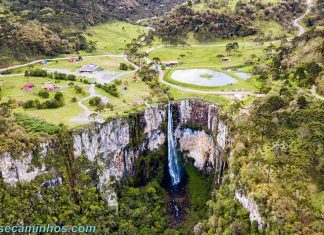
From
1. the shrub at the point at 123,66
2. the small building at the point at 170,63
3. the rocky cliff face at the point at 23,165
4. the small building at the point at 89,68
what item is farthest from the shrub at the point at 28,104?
the small building at the point at 170,63

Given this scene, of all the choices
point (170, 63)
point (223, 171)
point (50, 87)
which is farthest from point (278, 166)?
point (170, 63)

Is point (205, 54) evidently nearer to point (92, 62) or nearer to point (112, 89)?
point (92, 62)

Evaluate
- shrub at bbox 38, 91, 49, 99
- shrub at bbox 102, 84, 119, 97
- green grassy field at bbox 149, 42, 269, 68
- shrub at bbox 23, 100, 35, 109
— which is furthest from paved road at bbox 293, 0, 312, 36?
shrub at bbox 23, 100, 35, 109

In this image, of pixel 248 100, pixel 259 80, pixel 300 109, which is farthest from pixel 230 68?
pixel 300 109

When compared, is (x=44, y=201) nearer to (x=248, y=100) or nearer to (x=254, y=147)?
(x=254, y=147)

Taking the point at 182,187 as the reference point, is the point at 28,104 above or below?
above

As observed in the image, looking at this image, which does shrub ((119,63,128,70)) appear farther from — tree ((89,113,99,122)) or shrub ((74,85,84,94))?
tree ((89,113,99,122))
